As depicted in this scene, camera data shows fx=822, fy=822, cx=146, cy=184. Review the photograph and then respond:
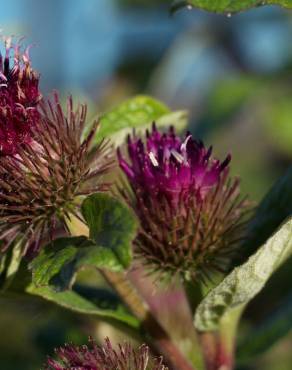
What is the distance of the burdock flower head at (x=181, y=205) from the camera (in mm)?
1848

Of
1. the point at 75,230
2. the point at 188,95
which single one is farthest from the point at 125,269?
the point at 188,95

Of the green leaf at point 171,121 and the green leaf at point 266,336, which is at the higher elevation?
the green leaf at point 171,121

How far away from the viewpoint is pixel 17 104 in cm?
176

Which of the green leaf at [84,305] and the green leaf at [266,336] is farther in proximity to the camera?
the green leaf at [266,336]

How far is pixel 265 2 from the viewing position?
5.27 ft

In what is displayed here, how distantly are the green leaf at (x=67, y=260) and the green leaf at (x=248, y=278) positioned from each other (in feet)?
1.01

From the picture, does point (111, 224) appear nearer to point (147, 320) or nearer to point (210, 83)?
point (147, 320)

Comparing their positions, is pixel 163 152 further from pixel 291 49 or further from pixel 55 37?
pixel 55 37

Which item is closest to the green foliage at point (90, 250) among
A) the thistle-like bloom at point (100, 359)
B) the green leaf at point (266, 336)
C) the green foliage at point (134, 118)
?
the thistle-like bloom at point (100, 359)

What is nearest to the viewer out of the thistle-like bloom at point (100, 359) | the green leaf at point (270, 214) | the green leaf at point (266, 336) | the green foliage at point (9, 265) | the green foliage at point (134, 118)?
the thistle-like bloom at point (100, 359)

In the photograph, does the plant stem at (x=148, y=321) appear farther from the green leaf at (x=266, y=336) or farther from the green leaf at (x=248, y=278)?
the green leaf at (x=266, y=336)

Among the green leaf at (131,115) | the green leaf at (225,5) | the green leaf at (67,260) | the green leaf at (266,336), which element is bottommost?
the green leaf at (266,336)

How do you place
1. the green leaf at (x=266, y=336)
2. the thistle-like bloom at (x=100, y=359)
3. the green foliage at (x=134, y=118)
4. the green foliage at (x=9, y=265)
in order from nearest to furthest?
the thistle-like bloom at (x=100, y=359)
the green foliage at (x=9, y=265)
the green foliage at (x=134, y=118)
the green leaf at (x=266, y=336)

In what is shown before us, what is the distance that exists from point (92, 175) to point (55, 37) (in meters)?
6.58
